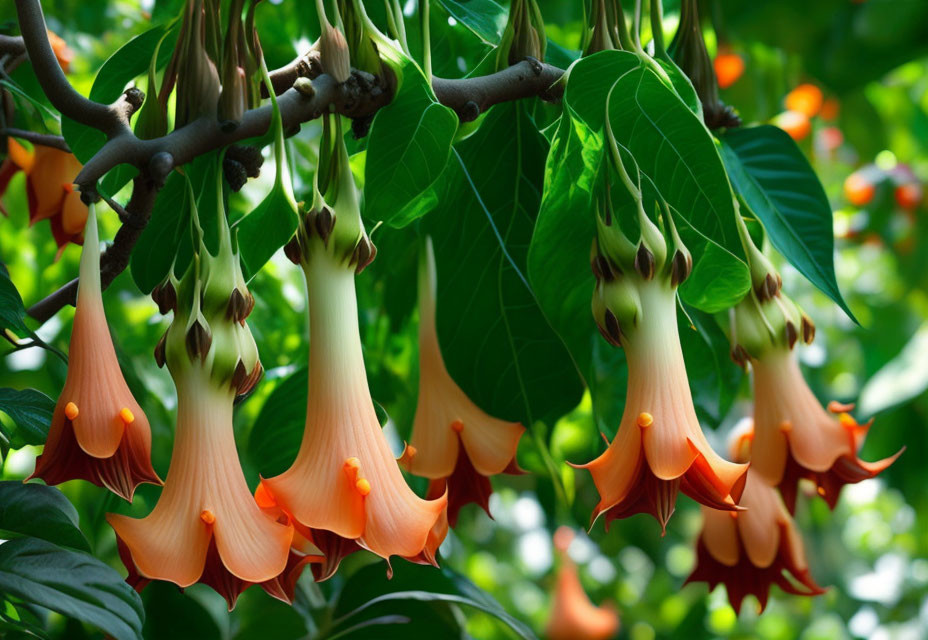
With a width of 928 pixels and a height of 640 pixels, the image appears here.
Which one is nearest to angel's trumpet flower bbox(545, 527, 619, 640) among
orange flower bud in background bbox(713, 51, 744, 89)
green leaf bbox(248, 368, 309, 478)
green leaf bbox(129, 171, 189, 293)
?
orange flower bud in background bbox(713, 51, 744, 89)

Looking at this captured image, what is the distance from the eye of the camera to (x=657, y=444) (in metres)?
0.33

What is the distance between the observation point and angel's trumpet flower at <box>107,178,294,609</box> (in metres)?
0.31

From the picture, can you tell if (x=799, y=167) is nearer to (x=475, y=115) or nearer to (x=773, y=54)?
(x=475, y=115)

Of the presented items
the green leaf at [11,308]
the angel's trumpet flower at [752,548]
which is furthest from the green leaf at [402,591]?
the green leaf at [11,308]

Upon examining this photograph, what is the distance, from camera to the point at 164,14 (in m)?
0.63

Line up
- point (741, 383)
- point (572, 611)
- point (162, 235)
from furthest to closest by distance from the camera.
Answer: point (572, 611), point (741, 383), point (162, 235)

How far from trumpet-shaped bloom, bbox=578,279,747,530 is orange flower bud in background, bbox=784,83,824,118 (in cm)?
99

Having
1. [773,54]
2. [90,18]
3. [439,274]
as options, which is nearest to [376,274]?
[439,274]

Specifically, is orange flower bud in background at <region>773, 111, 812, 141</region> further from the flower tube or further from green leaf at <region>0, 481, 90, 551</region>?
green leaf at <region>0, 481, 90, 551</region>

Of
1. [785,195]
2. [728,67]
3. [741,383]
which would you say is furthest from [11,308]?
[728,67]

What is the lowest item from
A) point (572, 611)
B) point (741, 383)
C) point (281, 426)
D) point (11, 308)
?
point (572, 611)

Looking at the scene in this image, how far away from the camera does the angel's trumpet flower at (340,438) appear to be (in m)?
0.31

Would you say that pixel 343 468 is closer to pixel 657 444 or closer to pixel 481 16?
pixel 657 444

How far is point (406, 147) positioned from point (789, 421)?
23 centimetres
